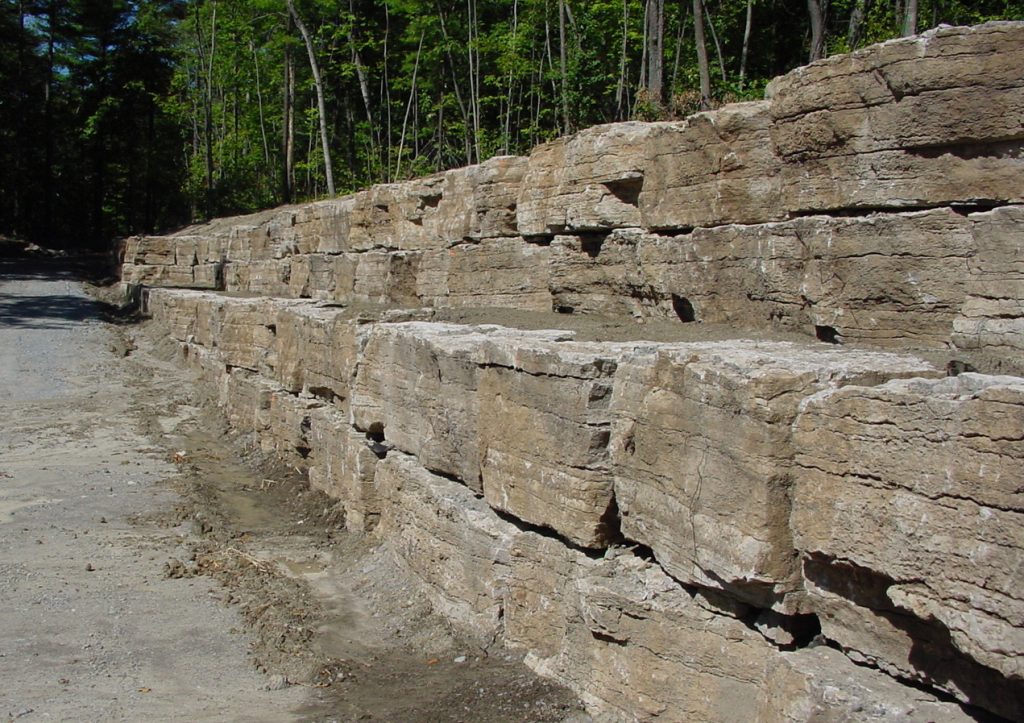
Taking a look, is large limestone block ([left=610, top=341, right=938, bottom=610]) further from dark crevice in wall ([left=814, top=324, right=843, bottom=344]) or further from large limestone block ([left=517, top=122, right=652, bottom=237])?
large limestone block ([left=517, top=122, right=652, bottom=237])

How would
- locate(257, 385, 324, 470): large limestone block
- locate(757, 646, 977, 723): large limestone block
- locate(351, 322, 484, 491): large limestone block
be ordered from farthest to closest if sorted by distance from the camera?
locate(257, 385, 324, 470): large limestone block < locate(351, 322, 484, 491): large limestone block < locate(757, 646, 977, 723): large limestone block

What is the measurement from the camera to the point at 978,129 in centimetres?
468

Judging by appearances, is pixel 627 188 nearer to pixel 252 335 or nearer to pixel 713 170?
pixel 713 170

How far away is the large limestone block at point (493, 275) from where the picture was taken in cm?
868

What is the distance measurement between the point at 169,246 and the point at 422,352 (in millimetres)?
17391

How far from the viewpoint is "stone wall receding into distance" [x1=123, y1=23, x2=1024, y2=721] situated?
3404 millimetres

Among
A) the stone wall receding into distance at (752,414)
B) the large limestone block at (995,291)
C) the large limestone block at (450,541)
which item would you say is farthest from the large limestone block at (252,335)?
the large limestone block at (995,291)

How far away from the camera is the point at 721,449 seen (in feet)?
13.6

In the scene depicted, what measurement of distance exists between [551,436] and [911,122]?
2366 millimetres

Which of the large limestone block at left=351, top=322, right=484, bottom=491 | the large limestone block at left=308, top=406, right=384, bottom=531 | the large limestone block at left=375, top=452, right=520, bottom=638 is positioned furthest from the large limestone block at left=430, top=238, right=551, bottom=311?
the large limestone block at left=375, top=452, right=520, bottom=638

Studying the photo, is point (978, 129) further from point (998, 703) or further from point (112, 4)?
point (112, 4)

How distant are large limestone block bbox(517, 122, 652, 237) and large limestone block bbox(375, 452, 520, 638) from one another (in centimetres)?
221

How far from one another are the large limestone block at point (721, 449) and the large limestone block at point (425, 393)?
1605 millimetres

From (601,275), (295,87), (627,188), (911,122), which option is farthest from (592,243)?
(295,87)
